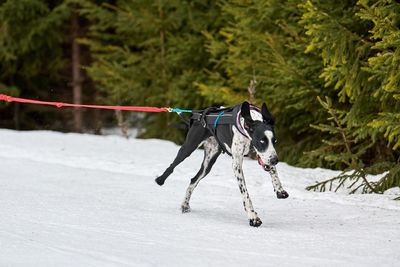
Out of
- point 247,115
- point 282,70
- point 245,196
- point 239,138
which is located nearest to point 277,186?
point 245,196

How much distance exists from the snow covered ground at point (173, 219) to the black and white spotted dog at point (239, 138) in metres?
0.49

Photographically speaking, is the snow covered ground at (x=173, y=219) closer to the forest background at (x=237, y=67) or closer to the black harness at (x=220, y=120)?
the black harness at (x=220, y=120)

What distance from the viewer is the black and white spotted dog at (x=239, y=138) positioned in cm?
554

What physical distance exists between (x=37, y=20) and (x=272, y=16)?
1171 centimetres

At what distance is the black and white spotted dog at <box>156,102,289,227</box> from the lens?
554cm

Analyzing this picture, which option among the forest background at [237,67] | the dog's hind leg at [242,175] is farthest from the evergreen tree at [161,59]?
the dog's hind leg at [242,175]

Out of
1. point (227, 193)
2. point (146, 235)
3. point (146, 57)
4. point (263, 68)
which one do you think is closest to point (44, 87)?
point (146, 57)

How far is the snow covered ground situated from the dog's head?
0.83 m

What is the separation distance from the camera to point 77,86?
21.4 m

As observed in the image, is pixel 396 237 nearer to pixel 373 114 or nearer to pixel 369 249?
pixel 369 249

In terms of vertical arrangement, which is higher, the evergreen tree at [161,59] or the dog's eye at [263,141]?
the dog's eye at [263,141]

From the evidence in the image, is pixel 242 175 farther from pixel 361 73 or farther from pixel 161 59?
pixel 161 59

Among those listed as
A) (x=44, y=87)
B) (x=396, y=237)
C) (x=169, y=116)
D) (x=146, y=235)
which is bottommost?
(x=44, y=87)

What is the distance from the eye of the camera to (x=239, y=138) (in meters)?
6.05
